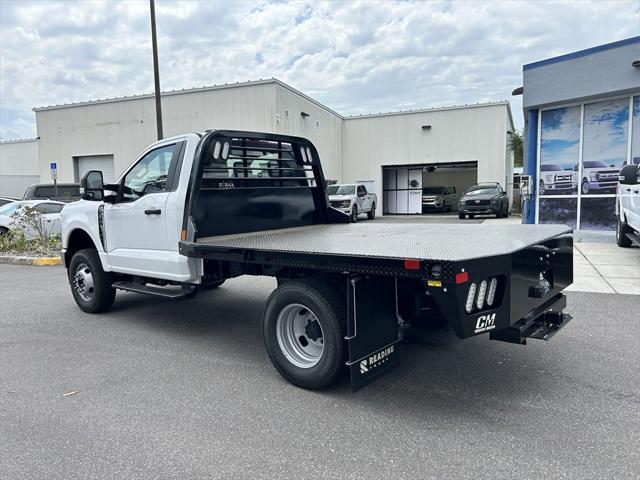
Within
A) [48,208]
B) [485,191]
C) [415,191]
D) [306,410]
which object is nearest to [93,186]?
[306,410]

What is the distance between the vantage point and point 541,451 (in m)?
2.94

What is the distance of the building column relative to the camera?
14250 millimetres

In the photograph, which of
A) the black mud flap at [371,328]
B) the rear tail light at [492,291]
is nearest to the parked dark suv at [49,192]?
the black mud flap at [371,328]

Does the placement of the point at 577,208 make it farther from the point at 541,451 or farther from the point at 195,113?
the point at 195,113

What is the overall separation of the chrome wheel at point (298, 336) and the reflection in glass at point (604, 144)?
12.5 m

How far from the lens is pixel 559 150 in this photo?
13953 mm

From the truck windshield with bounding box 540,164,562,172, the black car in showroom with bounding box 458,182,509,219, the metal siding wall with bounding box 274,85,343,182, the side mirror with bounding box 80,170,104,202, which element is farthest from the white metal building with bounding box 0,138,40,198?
the side mirror with bounding box 80,170,104,202

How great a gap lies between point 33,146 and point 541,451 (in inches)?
1704

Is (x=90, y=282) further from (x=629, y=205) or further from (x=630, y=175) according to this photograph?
(x=629, y=205)

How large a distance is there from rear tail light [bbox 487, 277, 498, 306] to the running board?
3025 millimetres

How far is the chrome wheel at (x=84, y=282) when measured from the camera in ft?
21.1

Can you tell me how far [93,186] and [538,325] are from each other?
4999mm

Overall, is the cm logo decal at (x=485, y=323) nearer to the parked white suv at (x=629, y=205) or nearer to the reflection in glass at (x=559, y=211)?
the parked white suv at (x=629, y=205)

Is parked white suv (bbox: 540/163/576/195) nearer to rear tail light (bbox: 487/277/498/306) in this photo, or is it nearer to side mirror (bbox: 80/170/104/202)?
rear tail light (bbox: 487/277/498/306)
